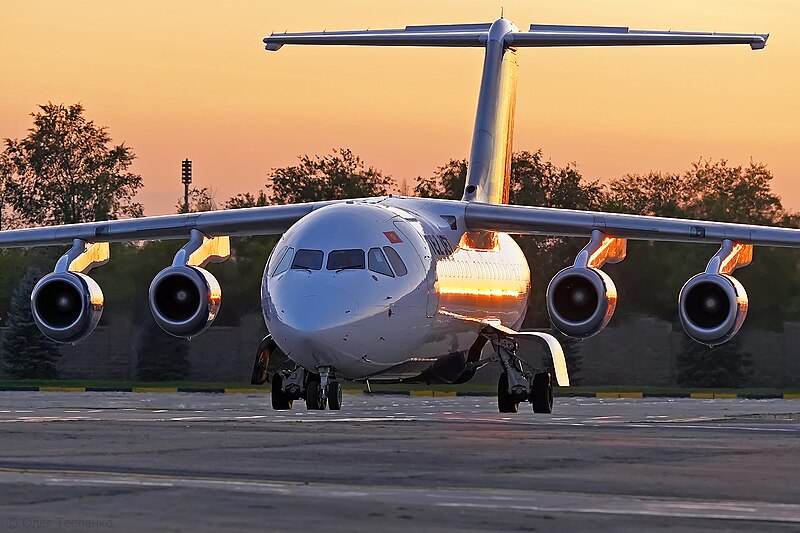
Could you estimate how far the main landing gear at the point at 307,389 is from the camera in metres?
23.9

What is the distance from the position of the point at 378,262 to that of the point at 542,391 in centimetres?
426

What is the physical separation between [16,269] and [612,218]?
45468 mm

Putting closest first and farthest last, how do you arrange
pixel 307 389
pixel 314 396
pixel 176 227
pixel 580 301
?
pixel 314 396
pixel 307 389
pixel 580 301
pixel 176 227

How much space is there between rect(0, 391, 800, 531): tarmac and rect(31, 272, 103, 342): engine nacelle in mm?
6786

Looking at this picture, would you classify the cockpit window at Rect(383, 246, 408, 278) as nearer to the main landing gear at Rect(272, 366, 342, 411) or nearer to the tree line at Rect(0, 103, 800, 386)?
the main landing gear at Rect(272, 366, 342, 411)

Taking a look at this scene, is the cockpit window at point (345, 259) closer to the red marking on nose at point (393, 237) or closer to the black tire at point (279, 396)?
the red marking on nose at point (393, 237)

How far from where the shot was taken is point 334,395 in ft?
80.4

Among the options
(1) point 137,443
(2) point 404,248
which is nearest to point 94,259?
(2) point 404,248

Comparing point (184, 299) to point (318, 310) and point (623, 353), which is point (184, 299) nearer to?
point (318, 310)

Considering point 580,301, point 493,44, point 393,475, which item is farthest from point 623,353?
point 393,475

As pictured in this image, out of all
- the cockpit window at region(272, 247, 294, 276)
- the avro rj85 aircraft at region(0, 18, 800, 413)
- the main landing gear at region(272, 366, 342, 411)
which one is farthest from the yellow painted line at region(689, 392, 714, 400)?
the cockpit window at region(272, 247, 294, 276)

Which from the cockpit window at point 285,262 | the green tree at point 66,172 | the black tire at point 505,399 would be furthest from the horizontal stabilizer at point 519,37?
the green tree at point 66,172

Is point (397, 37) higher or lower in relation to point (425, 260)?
higher

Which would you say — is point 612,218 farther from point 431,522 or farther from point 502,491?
point 431,522
